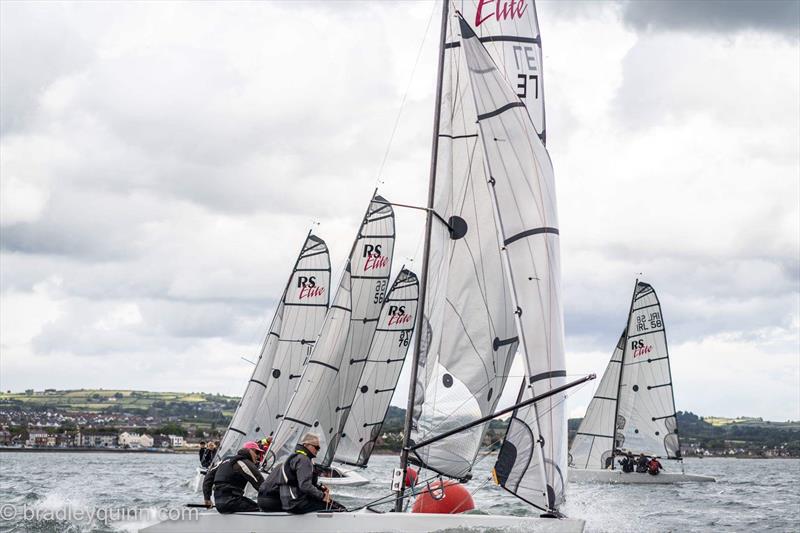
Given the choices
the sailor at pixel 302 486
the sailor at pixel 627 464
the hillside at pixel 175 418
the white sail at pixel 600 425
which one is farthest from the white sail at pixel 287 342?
the hillside at pixel 175 418

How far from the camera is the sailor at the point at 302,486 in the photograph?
527 inches

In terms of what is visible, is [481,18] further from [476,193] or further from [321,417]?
[321,417]

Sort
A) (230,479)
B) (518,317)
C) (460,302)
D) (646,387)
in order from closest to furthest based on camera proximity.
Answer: (230,479) < (518,317) < (460,302) < (646,387)

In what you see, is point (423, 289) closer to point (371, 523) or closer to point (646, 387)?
point (371, 523)

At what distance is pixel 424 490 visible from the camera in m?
14.8

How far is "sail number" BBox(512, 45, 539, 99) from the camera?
57.2 ft

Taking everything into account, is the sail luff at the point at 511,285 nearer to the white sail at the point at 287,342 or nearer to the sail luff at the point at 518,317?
the sail luff at the point at 518,317

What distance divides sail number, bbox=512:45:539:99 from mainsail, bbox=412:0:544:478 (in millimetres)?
1637

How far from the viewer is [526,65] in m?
17.5

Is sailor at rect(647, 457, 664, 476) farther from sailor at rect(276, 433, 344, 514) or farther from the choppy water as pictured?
sailor at rect(276, 433, 344, 514)

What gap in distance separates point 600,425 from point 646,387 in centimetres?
255

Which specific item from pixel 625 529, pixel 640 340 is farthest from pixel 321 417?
pixel 640 340

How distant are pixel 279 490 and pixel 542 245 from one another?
4879 millimetres

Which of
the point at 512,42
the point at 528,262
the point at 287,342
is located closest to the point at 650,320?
the point at 287,342
